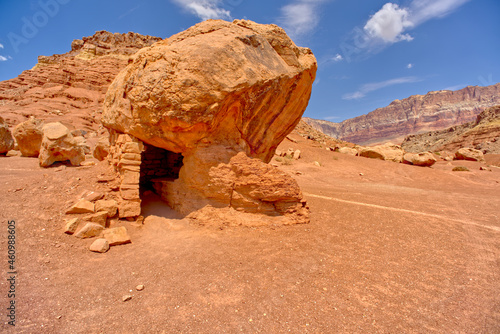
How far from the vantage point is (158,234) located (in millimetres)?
4516

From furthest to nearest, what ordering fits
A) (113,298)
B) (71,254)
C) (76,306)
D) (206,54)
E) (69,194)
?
(69,194), (206,54), (71,254), (113,298), (76,306)

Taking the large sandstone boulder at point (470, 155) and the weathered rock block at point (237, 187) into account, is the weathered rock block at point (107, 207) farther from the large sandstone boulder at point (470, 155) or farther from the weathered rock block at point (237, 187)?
the large sandstone boulder at point (470, 155)

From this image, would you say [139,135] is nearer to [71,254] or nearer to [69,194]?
[69,194]

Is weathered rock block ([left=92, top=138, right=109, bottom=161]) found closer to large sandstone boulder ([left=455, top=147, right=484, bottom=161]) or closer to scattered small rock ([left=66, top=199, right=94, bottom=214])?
scattered small rock ([left=66, top=199, right=94, bottom=214])

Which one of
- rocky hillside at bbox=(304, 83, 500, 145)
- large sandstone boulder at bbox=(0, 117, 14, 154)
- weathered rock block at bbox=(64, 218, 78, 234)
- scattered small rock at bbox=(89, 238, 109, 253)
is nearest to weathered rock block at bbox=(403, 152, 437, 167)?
scattered small rock at bbox=(89, 238, 109, 253)

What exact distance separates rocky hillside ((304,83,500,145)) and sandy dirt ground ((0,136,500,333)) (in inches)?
3918

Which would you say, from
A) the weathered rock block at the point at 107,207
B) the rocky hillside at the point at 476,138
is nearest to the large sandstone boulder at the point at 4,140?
the weathered rock block at the point at 107,207

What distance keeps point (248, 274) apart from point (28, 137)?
12.6m

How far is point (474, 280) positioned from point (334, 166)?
12638 millimetres

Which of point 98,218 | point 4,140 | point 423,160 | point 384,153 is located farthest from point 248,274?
point 384,153

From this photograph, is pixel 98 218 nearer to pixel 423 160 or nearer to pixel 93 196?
pixel 93 196

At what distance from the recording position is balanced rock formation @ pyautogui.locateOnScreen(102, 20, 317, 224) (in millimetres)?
4398

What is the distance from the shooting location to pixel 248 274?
3289mm

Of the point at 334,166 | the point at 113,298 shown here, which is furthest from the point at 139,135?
the point at 334,166
